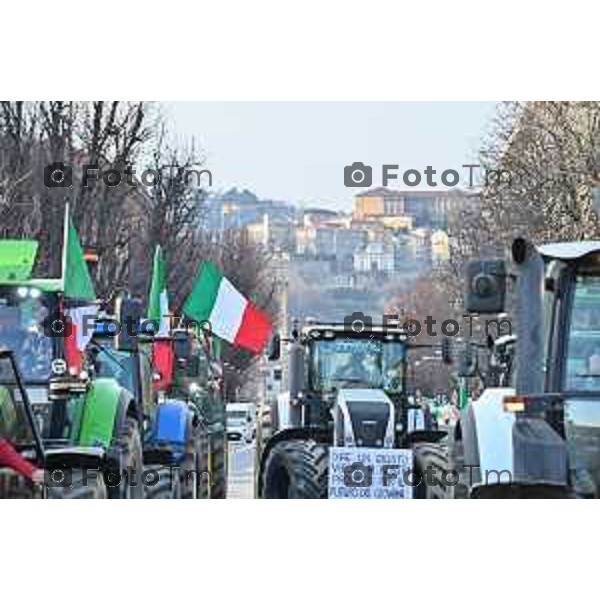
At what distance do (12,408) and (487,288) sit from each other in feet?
8.12

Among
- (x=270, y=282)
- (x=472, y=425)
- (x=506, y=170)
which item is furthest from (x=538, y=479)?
(x=506, y=170)

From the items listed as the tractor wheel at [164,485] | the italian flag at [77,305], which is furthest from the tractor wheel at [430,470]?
the italian flag at [77,305]

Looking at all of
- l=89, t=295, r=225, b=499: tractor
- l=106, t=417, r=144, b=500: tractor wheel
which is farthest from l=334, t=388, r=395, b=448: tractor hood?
l=106, t=417, r=144, b=500: tractor wheel

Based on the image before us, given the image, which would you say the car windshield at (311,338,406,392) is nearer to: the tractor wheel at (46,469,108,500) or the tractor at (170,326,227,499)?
the tractor at (170,326,227,499)

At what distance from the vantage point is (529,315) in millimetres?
7074

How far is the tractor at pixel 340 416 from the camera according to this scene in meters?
9.87

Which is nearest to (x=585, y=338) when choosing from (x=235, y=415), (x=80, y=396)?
(x=80, y=396)

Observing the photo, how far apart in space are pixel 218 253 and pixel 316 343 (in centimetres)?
115

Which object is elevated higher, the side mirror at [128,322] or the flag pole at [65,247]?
the flag pole at [65,247]

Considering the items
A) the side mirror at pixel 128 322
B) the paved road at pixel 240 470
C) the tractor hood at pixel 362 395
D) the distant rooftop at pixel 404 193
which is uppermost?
the distant rooftop at pixel 404 193

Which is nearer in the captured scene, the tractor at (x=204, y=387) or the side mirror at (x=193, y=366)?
the tractor at (x=204, y=387)

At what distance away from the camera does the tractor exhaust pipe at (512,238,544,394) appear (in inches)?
277

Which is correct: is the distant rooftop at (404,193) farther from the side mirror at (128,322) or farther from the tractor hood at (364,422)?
the side mirror at (128,322)

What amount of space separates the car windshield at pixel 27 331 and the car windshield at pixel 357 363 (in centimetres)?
396
